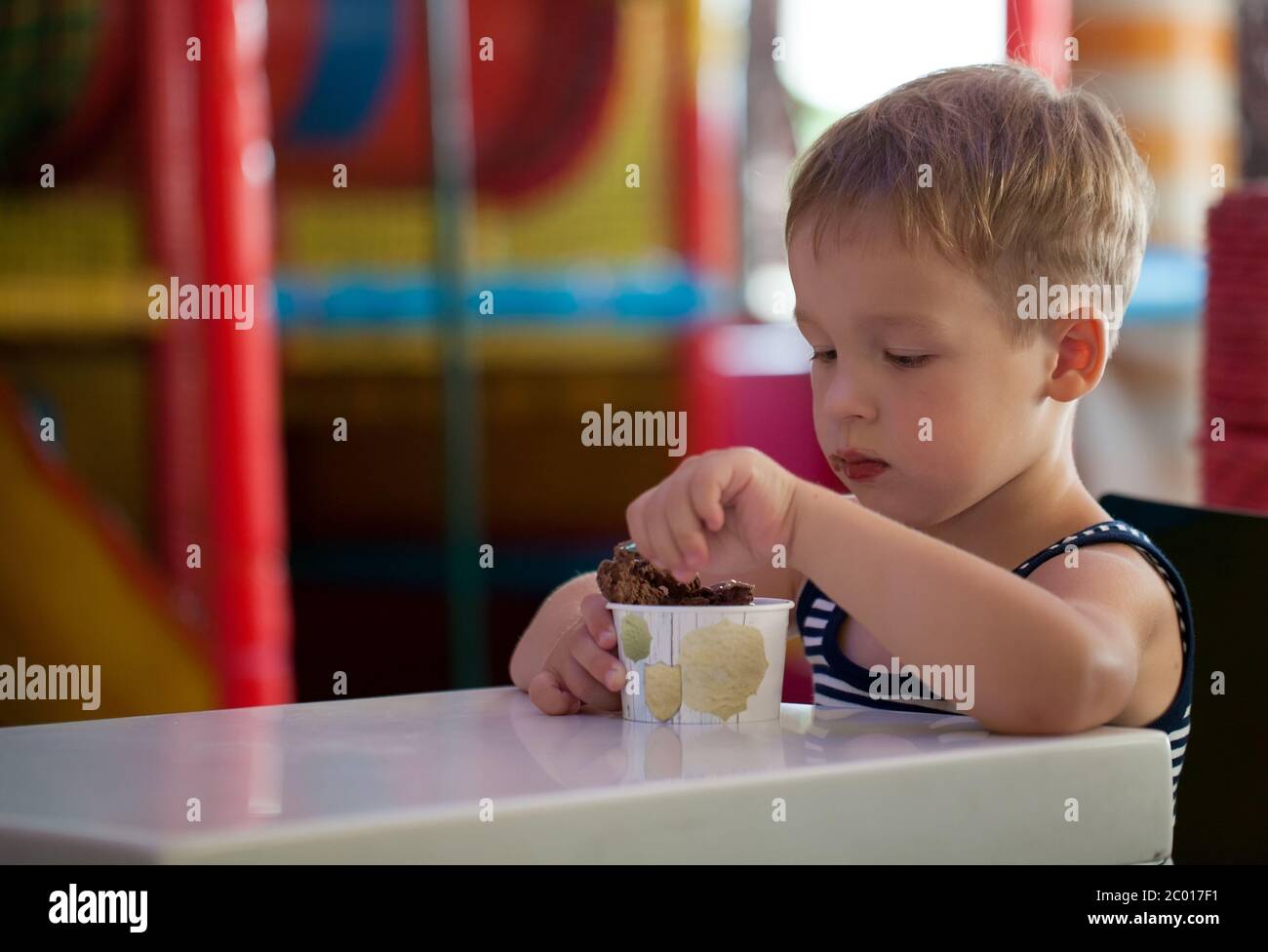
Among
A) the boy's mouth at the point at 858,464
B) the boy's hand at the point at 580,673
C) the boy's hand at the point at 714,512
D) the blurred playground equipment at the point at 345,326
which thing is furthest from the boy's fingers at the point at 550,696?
the blurred playground equipment at the point at 345,326

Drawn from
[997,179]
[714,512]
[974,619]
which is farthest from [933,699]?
[997,179]

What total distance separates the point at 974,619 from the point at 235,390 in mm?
2398

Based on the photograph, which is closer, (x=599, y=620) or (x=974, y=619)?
(x=974, y=619)

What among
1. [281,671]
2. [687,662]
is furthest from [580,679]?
[281,671]

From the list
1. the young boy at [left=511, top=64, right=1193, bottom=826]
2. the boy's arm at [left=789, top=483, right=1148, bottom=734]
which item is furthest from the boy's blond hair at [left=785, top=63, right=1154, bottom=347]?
the boy's arm at [left=789, top=483, right=1148, bottom=734]

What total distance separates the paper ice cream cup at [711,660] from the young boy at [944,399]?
37mm

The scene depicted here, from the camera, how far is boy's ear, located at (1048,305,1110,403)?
4.35 feet

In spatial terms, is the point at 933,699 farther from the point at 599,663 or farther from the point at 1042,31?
the point at 1042,31

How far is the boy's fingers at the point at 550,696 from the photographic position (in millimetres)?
1113

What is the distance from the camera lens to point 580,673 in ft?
3.69

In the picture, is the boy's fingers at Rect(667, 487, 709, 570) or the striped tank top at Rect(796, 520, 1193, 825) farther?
the striped tank top at Rect(796, 520, 1193, 825)

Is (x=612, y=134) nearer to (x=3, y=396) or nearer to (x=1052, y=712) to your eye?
(x=3, y=396)

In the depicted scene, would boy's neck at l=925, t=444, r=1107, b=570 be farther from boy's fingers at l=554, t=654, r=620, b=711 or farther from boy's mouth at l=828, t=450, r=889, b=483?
boy's fingers at l=554, t=654, r=620, b=711

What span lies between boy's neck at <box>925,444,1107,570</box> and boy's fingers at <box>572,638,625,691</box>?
1.34ft
